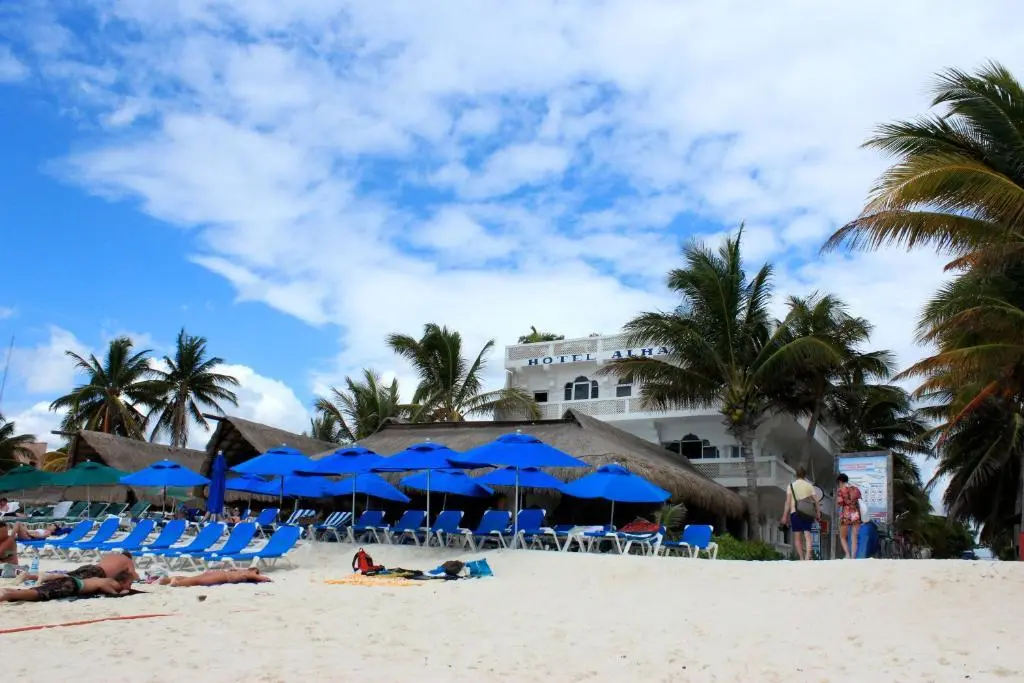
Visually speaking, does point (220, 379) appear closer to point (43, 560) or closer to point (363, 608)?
point (43, 560)

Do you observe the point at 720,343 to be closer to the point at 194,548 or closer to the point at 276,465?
the point at 276,465

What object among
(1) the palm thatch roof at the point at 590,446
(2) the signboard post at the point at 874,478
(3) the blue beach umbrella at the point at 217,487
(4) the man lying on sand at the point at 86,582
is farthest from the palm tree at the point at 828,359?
(4) the man lying on sand at the point at 86,582

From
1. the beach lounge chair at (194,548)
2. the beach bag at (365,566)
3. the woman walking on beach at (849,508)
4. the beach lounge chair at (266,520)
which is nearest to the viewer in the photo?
the woman walking on beach at (849,508)

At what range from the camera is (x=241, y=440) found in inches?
1006

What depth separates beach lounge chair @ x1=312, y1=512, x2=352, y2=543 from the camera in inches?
637

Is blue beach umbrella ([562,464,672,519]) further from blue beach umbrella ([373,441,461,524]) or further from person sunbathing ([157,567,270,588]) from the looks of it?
person sunbathing ([157,567,270,588])

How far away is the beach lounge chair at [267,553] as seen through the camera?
13.0m

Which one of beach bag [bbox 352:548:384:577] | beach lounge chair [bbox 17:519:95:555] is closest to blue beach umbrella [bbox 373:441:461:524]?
beach bag [bbox 352:548:384:577]

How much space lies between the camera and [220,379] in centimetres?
3900

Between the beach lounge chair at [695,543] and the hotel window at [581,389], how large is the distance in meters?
14.9

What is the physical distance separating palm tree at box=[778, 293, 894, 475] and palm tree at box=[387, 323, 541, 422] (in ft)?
26.3

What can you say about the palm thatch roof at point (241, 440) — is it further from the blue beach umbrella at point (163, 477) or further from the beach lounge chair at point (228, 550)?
the beach lounge chair at point (228, 550)

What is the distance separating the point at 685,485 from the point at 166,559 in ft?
34.2

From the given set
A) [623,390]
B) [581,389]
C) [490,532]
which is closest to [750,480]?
[623,390]
